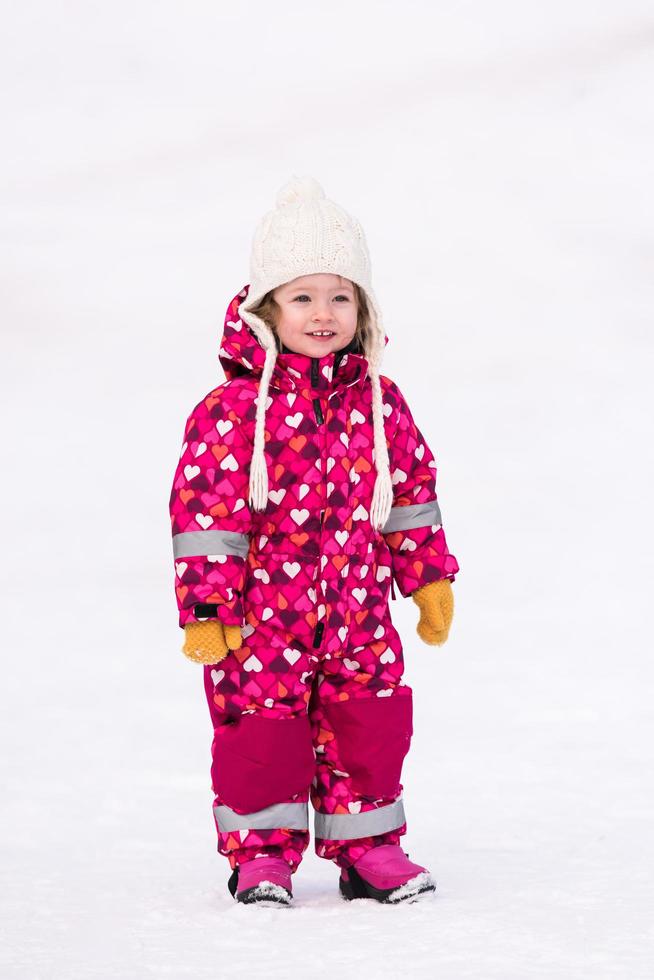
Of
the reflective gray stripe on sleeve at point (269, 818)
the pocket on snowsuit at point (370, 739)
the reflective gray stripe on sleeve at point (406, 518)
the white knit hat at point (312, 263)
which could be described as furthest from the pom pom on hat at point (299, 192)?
the reflective gray stripe on sleeve at point (269, 818)

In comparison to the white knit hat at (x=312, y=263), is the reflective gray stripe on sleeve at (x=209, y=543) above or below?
A: below

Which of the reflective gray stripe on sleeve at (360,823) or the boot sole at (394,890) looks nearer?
the boot sole at (394,890)

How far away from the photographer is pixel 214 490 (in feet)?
10.5

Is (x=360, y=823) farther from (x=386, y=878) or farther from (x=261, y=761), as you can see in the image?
(x=261, y=761)

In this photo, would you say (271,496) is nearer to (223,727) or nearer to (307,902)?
(223,727)

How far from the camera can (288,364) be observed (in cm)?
330

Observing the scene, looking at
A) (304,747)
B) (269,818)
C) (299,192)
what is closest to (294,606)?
(304,747)

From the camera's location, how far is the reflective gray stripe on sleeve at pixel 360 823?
10.9 feet

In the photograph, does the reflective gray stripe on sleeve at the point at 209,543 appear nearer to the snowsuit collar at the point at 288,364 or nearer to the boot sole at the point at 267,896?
the snowsuit collar at the point at 288,364

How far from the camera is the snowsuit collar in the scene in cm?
330

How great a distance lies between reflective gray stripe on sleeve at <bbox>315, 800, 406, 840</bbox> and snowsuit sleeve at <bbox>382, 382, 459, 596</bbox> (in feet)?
1.52

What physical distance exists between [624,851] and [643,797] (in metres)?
0.53

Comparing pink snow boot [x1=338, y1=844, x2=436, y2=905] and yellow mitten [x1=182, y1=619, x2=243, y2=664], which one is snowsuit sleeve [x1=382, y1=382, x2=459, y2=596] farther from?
pink snow boot [x1=338, y1=844, x2=436, y2=905]

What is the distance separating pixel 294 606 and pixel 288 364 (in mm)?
491
